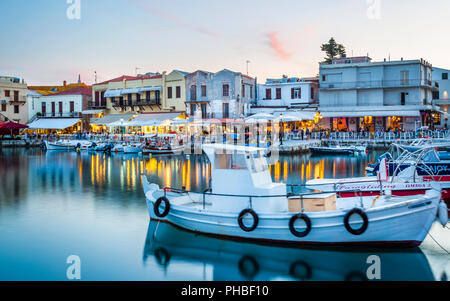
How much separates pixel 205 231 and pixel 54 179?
723 inches

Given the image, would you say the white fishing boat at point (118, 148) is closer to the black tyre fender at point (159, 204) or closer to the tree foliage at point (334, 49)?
the black tyre fender at point (159, 204)

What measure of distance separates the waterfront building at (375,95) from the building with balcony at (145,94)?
61.0 feet

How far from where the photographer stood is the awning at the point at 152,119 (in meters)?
53.4

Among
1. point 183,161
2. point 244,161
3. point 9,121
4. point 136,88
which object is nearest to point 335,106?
point 183,161

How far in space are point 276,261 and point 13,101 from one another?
209ft

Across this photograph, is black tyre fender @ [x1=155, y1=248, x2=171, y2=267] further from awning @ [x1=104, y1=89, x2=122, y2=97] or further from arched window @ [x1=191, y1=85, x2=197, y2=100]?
awning @ [x1=104, y1=89, x2=122, y2=97]

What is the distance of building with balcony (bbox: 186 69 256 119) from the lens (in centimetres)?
5334

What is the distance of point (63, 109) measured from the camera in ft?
223

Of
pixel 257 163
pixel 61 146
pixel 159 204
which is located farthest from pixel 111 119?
pixel 257 163

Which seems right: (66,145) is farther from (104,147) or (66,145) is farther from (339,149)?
(339,149)

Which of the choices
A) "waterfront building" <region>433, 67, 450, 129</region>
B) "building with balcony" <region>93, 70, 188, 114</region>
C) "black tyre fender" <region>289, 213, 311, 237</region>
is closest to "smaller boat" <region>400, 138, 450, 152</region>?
"black tyre fender" <region>289, 213, 311, 237</region>

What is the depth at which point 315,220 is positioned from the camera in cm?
1259
